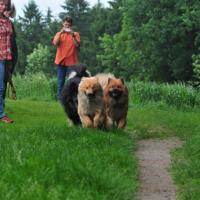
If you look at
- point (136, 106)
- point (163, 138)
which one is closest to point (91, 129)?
point (163, 138)

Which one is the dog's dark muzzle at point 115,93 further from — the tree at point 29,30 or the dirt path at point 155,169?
the tree at point 29,30

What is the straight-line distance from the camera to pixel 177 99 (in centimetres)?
1988

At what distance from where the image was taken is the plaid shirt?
11.5 meters

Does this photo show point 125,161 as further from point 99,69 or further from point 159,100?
point 99,69

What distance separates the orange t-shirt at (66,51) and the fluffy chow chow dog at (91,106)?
477 cm

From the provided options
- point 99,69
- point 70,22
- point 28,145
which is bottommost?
point 99,69

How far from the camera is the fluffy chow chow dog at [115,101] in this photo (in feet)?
35.7

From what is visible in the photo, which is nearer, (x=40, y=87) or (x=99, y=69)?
(x=40, y=87)

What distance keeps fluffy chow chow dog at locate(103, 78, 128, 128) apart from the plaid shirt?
2.04m

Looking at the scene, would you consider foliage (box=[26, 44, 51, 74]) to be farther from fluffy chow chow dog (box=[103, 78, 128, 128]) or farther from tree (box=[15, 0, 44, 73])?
fluffy chow chow dog (box=[103, 78, 128, 128])

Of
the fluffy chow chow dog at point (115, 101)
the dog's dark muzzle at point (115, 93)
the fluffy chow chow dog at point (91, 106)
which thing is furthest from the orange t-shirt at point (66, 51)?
the fluffy chow chow dog at point (91, 106)

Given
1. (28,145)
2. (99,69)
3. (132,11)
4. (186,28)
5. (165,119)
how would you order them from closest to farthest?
(28,145), (165,119), (186,28), (132,11), (99,69)

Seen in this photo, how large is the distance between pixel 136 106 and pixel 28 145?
39.7 feet

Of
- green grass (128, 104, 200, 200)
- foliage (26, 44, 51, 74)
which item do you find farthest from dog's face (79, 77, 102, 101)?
foliage (26, 44, 51, 74)
